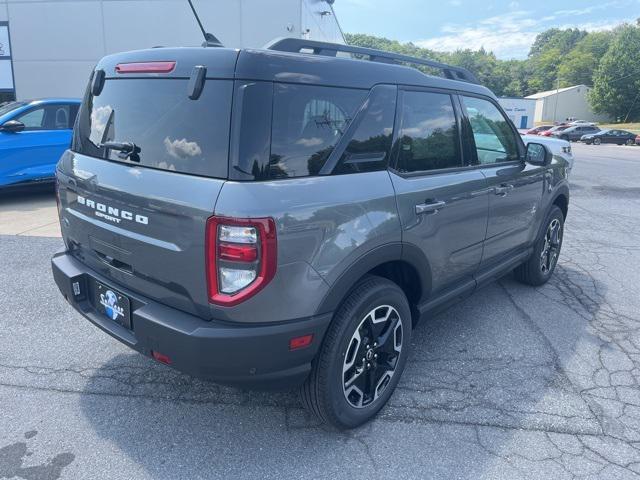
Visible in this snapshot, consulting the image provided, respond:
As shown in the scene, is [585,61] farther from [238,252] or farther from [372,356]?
[238,252]

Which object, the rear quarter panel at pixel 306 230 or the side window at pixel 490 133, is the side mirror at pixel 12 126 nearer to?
the side window at pixel 490 133

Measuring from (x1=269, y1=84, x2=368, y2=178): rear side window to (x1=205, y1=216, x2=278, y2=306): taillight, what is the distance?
0.94 feet

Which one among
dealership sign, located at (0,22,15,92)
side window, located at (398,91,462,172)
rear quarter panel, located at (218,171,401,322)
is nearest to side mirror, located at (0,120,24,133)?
side window, located at (398,91,462,172)

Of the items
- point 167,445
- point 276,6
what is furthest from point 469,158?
point 276,6

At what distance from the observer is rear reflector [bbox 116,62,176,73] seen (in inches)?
96.0

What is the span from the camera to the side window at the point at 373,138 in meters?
2.54

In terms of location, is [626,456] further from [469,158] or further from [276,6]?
Answer: [276,6]

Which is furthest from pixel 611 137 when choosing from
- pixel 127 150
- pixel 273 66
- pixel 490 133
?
pixel 127 150

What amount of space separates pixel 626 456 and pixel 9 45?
67.4 feet

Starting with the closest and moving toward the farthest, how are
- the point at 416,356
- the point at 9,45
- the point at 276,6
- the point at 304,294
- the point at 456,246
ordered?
1. the point at 304,294
2. the point at 456,246
3. the point at 416,356
4. the point at 276,6
5. the point at 9,45

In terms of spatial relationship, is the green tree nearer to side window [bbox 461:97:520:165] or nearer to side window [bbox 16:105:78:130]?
side window [bbox 16:105:78:130]

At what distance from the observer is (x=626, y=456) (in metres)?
2.58

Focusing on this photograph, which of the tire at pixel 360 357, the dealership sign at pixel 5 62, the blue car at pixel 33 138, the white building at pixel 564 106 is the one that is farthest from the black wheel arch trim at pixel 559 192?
the white building at pixel 564 106

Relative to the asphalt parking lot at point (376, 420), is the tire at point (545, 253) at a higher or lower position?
higher
